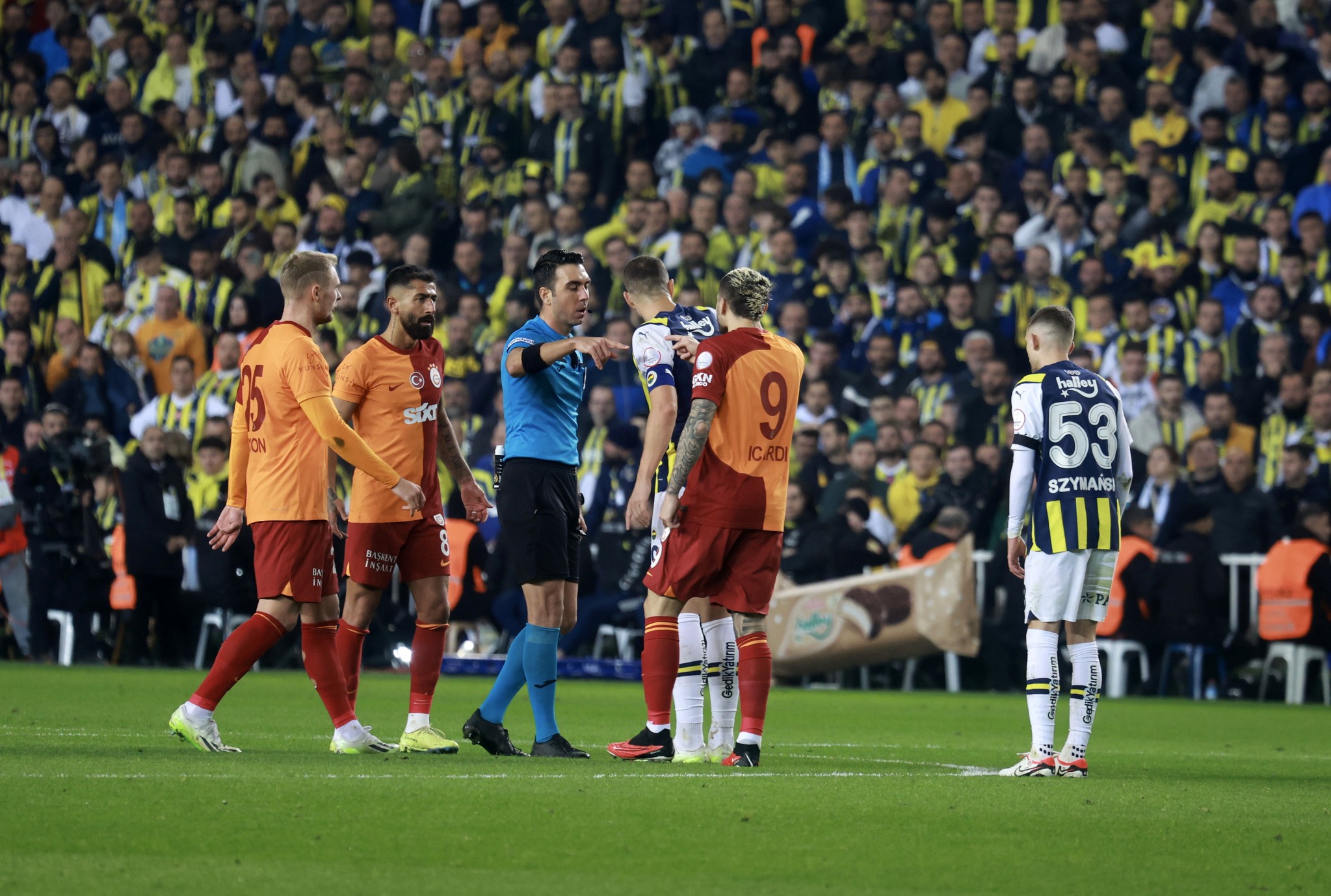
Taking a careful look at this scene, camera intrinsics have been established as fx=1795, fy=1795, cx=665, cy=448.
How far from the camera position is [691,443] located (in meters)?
7.82

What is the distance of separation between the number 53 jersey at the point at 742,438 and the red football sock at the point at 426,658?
54.2 inches

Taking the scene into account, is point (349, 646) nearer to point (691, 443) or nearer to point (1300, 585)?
Result: point (691, 443)

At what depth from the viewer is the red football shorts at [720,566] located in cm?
796

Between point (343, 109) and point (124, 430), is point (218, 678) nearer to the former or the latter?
point (124, 430)

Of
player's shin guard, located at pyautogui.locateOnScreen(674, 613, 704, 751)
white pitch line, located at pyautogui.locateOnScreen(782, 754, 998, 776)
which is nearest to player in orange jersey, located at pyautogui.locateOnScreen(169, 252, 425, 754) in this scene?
player's shin guard, located at pyautogui.locateOnScreen(674, 613, 704, 751)

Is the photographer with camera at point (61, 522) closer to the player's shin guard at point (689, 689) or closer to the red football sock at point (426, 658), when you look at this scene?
the red football sock at point (426, 658)

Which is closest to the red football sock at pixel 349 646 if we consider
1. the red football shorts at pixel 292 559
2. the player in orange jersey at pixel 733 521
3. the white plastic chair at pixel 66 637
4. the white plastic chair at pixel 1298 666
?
the red football shorts at pixel 292 559

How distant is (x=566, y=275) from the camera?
8359 millimetres

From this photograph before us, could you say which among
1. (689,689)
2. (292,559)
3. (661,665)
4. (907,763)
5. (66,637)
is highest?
(292,559)

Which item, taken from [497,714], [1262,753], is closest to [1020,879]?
[497,714]

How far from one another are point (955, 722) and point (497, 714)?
4.53 metres

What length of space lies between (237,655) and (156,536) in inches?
356

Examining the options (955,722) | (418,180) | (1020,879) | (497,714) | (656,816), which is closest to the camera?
(1020,879)

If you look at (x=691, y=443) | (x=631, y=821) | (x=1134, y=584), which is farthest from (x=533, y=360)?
(x=1134, y=584)
